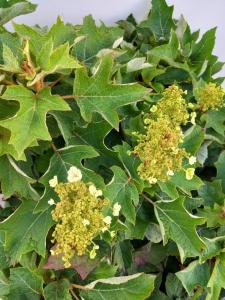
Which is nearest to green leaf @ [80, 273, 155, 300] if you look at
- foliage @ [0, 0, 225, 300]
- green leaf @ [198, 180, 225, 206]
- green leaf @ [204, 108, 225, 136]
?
foliage @ [0, 0, 225, 300]

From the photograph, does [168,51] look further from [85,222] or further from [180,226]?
[85,222]

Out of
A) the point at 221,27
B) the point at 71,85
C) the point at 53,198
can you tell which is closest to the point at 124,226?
the point at 53,198

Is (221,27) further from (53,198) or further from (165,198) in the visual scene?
(53,198)

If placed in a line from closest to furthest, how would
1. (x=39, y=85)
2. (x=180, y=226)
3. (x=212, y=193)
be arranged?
(x=39, y=85)
(x=180, y=226)
(x=212, y=193)

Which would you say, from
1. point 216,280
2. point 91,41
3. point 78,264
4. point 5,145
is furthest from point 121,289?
point 91,41

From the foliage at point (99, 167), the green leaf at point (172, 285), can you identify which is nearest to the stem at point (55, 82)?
the foliage at point (99, 167)

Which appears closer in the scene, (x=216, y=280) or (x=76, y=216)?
(x=76, y=216)

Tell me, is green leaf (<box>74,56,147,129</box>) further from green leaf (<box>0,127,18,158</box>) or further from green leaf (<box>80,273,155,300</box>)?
green leaf (<box>80,273,155,300</box>)
